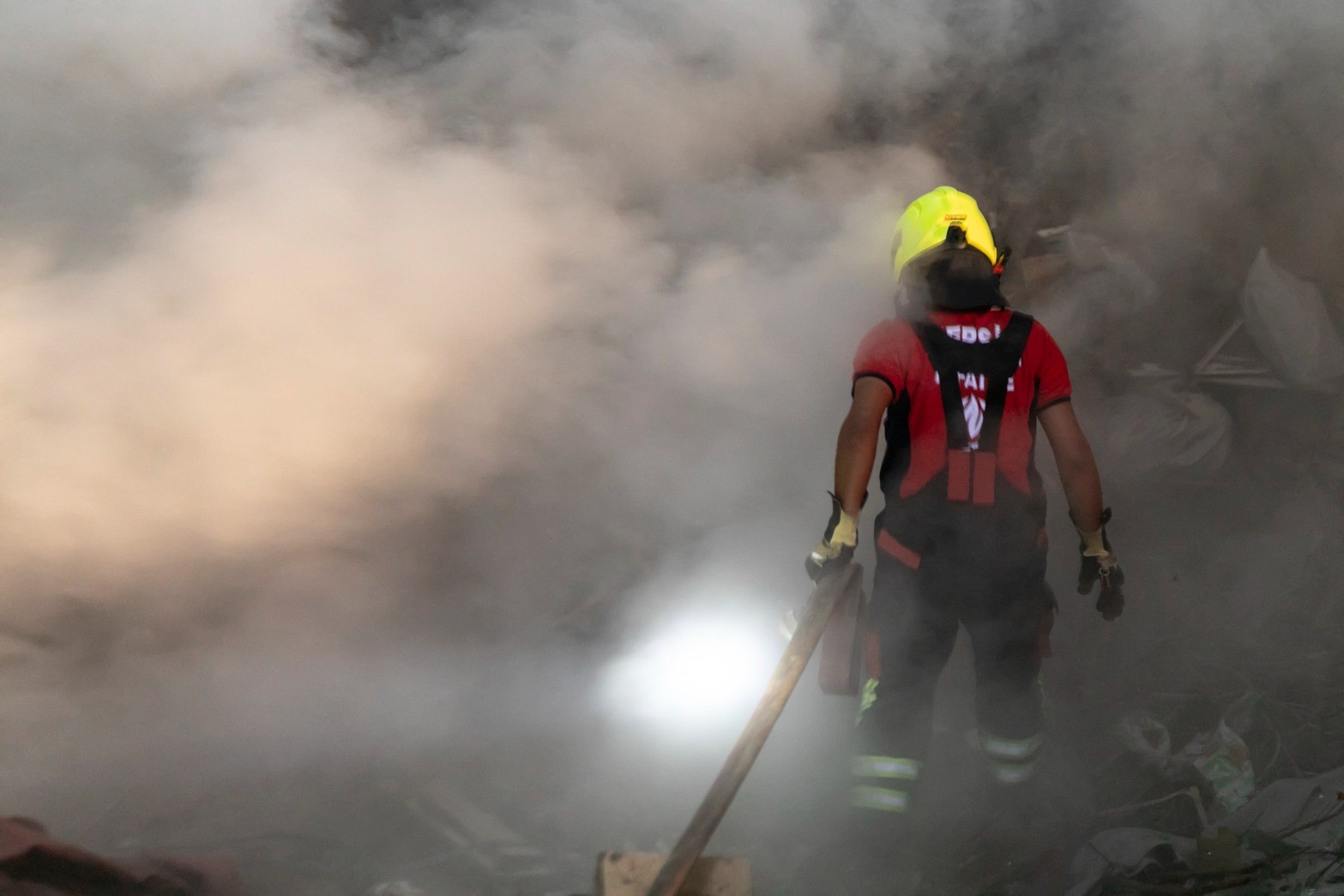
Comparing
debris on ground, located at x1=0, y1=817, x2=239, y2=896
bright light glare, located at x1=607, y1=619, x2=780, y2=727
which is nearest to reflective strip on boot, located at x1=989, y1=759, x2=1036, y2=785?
bright light glare, located at x1=607, y1=619, x2=780, y2=727

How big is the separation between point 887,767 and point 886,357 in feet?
3.97

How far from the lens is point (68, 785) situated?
3.51 metres

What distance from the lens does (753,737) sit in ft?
7.82

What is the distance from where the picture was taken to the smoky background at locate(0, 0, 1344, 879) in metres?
3.79

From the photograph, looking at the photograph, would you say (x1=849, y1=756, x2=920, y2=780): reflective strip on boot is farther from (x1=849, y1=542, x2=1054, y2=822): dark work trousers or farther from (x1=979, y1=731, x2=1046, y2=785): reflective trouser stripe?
(x1=979, y1=731, x2=1046, y2=785): reflective trouser stripe

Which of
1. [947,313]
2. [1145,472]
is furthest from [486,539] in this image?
[1145,472]

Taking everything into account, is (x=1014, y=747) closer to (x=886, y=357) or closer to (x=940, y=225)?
(x=886, y=357)

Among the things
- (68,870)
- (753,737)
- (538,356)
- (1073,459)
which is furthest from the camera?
(538,356)

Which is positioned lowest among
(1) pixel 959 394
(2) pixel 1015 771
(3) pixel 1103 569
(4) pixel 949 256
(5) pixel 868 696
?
(2) pixel 1015 771

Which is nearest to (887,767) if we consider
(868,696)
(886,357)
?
(868,696)

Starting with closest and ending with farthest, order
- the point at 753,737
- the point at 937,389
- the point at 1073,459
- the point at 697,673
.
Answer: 1. the point at 753,737
2. the point at 937,389
3. the point at 1073,459
4. the point at 697,673

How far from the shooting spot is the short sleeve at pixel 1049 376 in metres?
2.94

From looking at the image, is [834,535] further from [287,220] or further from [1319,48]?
[1319,48]

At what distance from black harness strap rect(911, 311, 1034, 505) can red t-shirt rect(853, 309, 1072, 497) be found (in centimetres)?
2
